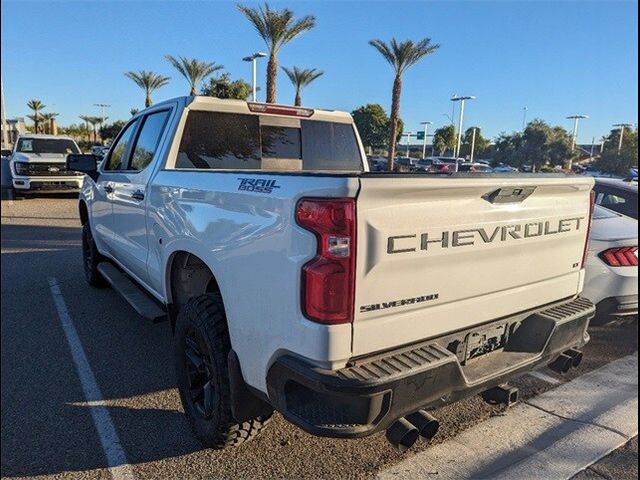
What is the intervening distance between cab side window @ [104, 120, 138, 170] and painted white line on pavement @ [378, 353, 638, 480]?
3.64 meters

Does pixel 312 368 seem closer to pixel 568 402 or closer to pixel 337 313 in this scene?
pixel 337 313

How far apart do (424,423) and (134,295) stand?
2.77 m

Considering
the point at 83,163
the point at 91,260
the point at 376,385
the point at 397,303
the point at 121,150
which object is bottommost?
the point at 91,260

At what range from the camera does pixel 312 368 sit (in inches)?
77.0

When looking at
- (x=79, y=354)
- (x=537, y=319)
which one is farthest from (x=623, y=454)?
(x=79, y=354)

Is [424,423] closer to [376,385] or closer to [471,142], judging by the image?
[376,385]

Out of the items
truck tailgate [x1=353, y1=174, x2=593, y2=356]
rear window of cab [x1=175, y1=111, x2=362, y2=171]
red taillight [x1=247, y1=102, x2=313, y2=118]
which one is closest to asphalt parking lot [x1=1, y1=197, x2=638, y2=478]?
truck tailgate [x1=353, y1=174, x2=593, y2=356]

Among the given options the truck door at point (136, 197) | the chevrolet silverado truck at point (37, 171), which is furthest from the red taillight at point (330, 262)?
the chevrolet silverado truck at point (37, 171)

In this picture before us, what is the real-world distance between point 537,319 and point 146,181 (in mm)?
2806

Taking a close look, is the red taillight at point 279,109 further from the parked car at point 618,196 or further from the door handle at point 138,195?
the parked car at point 618,196

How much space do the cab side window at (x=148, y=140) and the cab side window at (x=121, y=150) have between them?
291 millimetres

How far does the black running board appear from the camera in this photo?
11.7 ft

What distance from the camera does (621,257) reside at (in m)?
4.33

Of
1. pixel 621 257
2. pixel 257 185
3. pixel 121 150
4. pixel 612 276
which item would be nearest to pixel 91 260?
pixel 121 150
